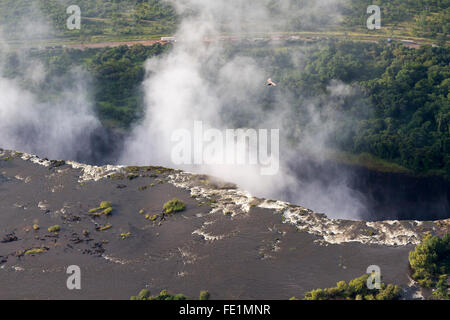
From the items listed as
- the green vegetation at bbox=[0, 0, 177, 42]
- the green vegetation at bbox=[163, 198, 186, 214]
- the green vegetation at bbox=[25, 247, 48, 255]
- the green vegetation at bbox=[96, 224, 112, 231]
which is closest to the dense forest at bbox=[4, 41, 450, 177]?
the green vegetation at bbox=[0, 0, 177, 42]

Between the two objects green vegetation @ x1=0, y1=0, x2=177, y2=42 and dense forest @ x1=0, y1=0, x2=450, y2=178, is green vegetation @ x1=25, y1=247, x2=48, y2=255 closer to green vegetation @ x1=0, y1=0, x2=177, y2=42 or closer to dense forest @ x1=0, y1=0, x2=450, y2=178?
dense forest @ x1=0, y1=0, x2=450, y2=178

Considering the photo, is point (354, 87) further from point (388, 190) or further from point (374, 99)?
point (388, 190)

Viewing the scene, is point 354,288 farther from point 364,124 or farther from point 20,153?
point 20,153

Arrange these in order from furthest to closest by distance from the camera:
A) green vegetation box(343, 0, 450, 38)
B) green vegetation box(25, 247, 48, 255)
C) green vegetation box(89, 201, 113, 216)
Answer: green vegetation box(343, 0, 450, 38)
green vegetation box(89, 201, 113, 216)
green vegetation box(25, 247, 48, 255)

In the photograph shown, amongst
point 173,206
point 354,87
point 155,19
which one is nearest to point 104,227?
point 173,206

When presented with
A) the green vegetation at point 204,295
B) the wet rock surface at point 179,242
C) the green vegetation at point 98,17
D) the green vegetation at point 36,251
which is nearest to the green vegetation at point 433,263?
the wet rock surface at point 179,242

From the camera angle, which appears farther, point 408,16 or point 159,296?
point 408,16

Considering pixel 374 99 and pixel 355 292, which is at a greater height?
pixel 374 99
